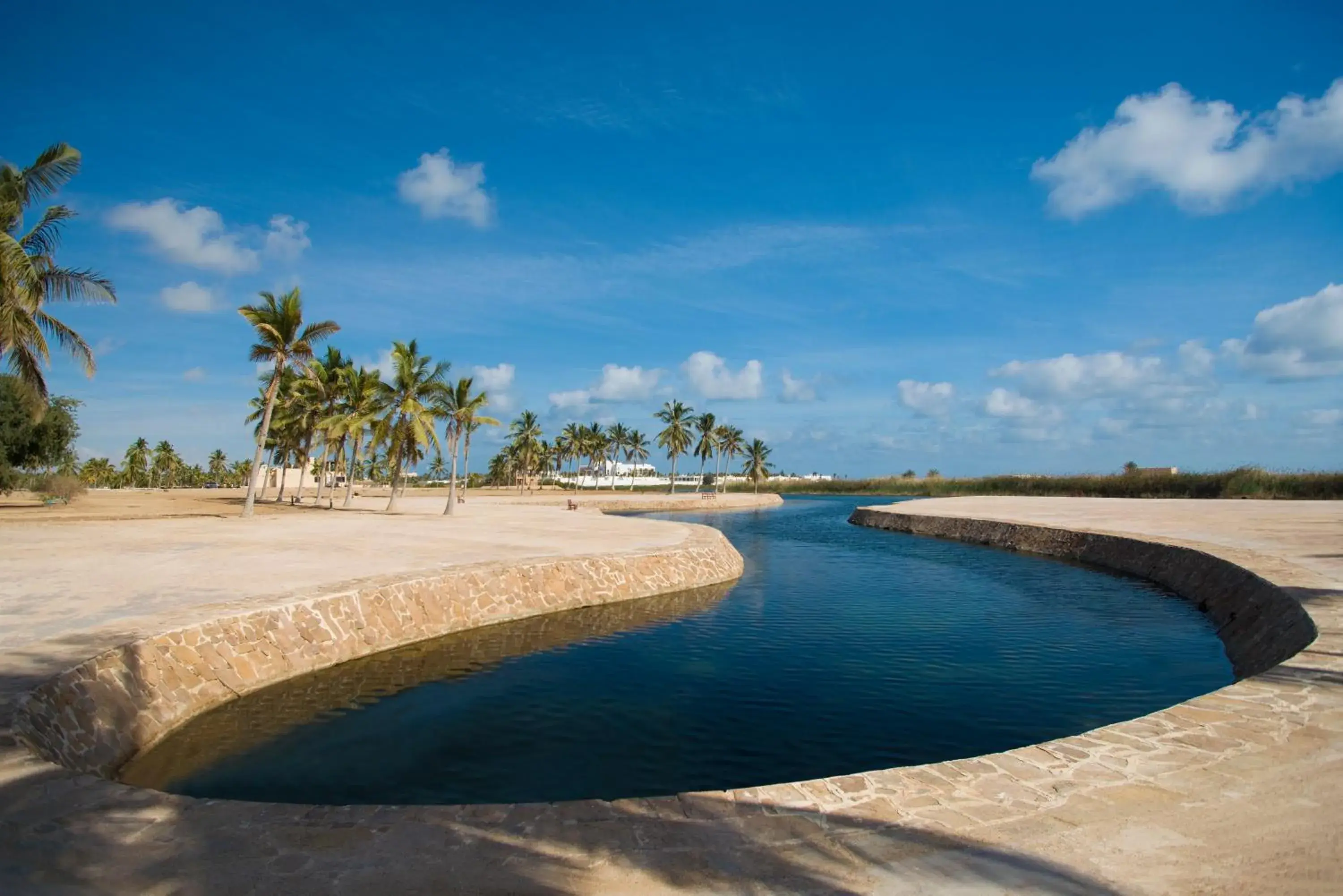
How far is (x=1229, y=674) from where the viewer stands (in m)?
12.3

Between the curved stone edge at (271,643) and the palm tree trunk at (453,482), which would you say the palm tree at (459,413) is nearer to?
the palm tree trunk at (453,482)

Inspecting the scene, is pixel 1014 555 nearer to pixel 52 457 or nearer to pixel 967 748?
pixel 967 748

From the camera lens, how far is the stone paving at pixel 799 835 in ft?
14.0

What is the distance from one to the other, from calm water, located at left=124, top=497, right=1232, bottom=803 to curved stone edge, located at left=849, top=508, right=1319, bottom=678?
595 millimetres

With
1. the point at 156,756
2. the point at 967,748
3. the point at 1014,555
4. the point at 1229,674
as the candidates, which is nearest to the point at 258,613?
the point at 156,756

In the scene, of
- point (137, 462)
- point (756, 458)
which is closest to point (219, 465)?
point (137, 462)

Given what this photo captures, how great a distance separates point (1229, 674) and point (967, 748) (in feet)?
23.1

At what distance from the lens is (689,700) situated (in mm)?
10711

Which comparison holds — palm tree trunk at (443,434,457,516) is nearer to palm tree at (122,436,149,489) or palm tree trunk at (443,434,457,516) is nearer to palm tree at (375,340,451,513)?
palm tree at (375,340,451,513)

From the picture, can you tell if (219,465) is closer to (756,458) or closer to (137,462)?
(137,462)

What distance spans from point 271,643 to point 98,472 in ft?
506

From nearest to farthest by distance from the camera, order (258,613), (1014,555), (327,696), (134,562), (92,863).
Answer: (92,863) → (327,696) → (258,613) → (134,562) → (1014,555)

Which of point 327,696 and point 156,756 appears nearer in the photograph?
point 156,756

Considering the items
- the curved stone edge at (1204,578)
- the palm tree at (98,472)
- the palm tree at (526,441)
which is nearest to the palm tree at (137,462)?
the palm tree at (98,472)
